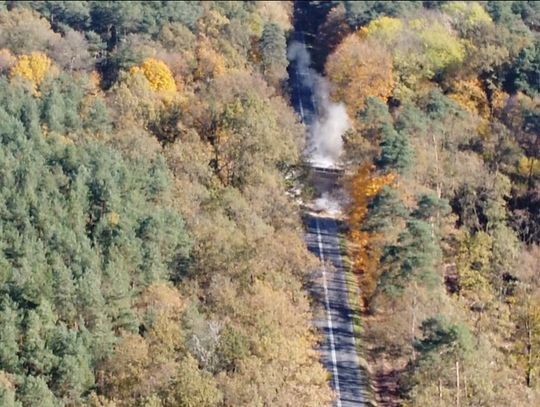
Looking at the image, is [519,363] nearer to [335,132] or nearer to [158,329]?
[158,329]

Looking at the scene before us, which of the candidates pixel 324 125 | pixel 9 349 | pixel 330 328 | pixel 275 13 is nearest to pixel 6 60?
pixel 324 125

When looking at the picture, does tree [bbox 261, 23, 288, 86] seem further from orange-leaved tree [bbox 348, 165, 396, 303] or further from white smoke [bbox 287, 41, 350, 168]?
orange-leaved tree [bbox 348, 165, 396, 303]

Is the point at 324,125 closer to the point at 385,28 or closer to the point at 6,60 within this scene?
the point at 385,28

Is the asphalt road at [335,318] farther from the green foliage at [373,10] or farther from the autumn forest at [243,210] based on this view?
the green foliage at [373,10]

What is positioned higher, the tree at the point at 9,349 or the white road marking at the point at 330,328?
the tree at the point at 9,349

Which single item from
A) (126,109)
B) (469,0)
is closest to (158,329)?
(126,109)

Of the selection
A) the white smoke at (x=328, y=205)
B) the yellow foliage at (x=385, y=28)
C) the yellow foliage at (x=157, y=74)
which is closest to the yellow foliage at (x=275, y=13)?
the yellow foliage at (x=385, y=28)

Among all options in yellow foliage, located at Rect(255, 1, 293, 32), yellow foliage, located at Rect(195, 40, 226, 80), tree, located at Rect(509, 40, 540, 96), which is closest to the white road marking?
yellow foliage, located at Rect(195, 40, 226, 80)
